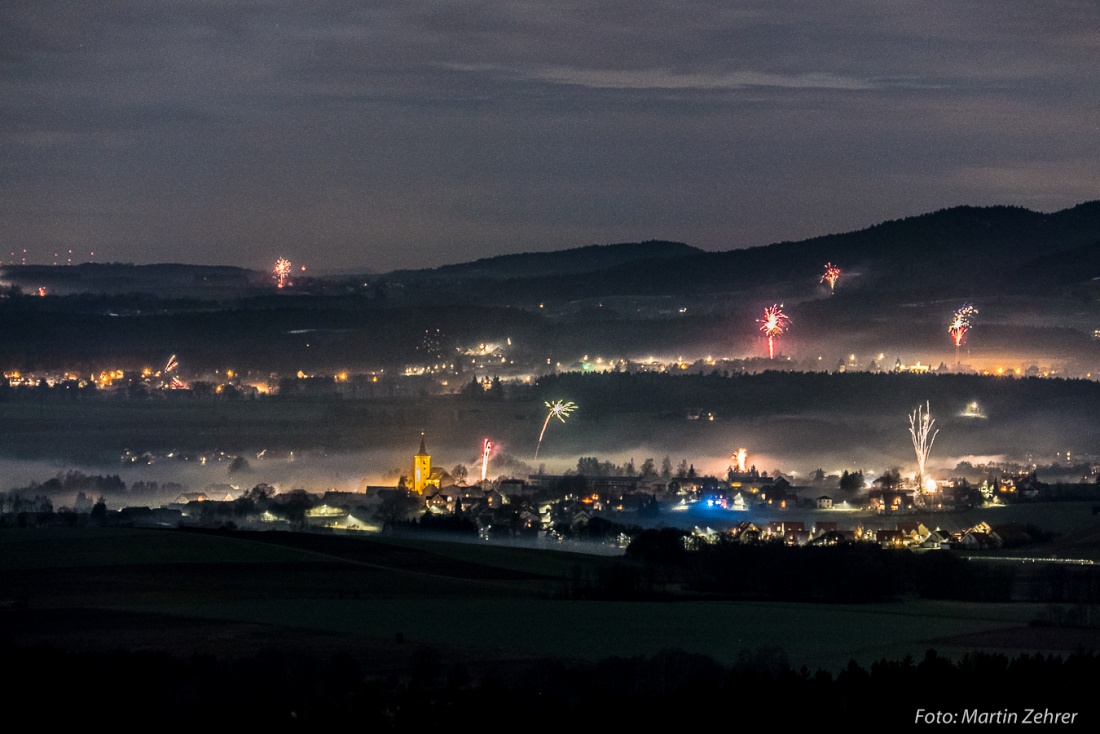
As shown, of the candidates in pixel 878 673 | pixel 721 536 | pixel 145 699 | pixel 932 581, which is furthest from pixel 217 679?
pixel 721 536

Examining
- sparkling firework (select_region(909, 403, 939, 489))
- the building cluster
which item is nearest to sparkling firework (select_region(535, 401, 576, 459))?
sparkling firework (select_region(909, 403, 939, 489))

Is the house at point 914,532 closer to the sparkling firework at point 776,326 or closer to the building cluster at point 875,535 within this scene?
the building cluster at point 875,535

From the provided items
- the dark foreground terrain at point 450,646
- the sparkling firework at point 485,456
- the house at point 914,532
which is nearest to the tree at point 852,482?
the house at point 914,532

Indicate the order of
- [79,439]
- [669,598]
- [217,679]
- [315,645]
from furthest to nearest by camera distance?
1. [79,439]
2. [669,598]
3. [315,645]
4. [217,679]

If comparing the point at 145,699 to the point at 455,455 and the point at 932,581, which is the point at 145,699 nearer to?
the point at 932,581

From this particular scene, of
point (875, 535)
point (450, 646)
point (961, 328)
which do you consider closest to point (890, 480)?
point (875, 535)

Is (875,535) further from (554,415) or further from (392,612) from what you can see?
(554,415)

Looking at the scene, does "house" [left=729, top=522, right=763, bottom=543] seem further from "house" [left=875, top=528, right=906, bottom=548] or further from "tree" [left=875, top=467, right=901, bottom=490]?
"tree" [left=875, top=467, right=901, bottom=490]
